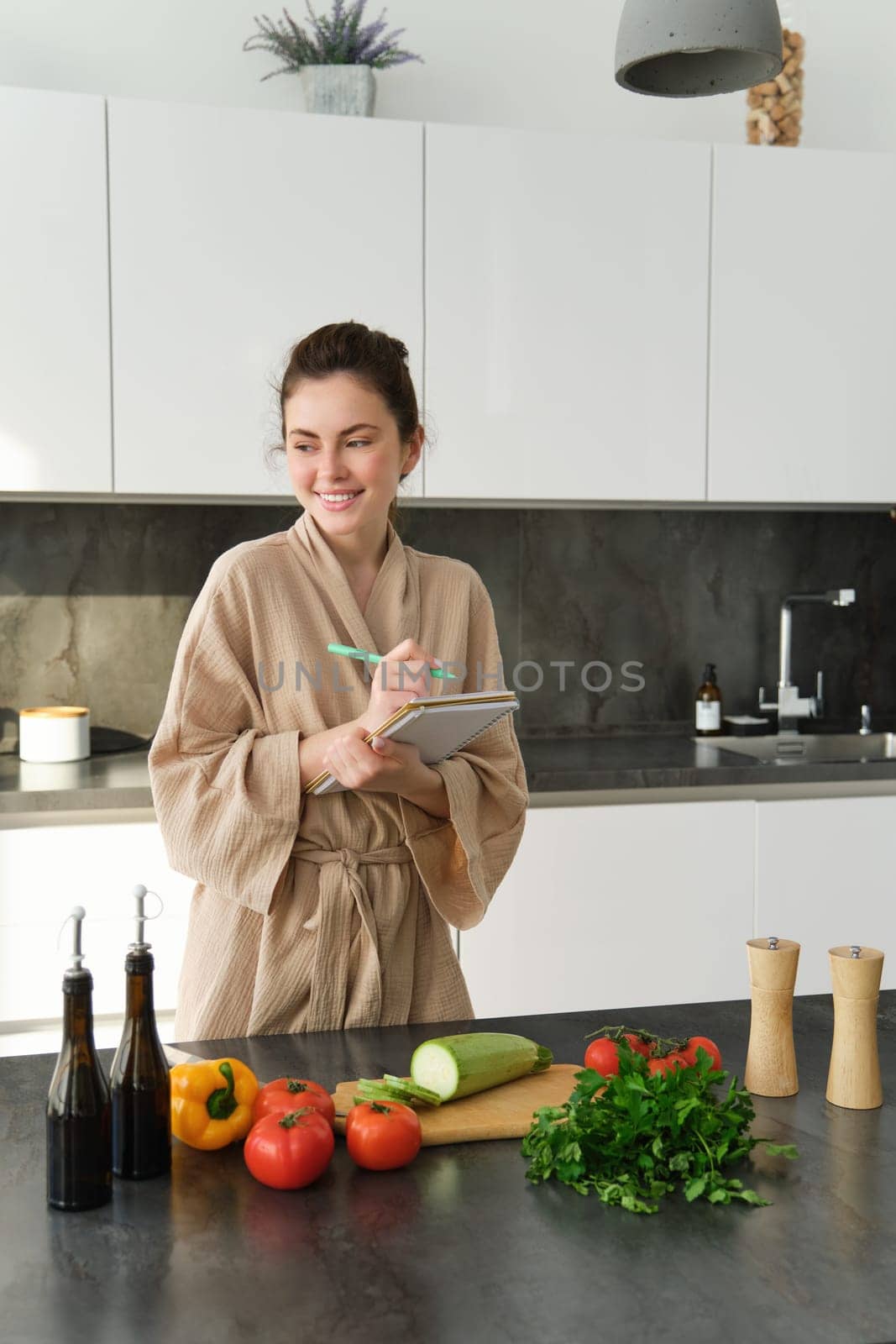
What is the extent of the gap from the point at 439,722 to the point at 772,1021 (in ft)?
1.64

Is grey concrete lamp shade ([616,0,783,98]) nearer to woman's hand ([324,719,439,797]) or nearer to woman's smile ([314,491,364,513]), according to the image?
woman's smile ([314,491,364,513])

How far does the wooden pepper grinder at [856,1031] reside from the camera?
124 cm

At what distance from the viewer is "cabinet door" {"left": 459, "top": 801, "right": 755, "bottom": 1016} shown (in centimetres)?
276

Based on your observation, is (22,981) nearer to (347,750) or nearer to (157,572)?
(157,572)

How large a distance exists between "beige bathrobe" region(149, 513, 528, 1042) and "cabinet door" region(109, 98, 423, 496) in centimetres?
110

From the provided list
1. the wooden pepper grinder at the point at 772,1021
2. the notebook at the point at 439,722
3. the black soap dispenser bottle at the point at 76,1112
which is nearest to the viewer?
the black soap dispenser bottle at the point at 76,1112

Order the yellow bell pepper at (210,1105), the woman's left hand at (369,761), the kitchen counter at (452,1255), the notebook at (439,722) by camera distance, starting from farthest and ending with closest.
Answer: the woman's left hand at (369,761)
the notebook at (439,722)
the yellow bell pepper at (210,1105)
the kitchen counter at (452,1255)

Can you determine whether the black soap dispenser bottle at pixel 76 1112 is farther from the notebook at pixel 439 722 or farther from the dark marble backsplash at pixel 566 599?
the dark marble backsplash at pixel 566 599

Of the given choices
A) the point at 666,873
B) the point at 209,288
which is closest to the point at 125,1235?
the point at 666,873

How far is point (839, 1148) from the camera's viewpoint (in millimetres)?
1188

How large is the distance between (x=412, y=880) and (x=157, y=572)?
1723mm

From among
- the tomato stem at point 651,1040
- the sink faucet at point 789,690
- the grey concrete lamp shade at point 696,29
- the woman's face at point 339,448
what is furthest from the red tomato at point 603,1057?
the sink faucet at point 789,690

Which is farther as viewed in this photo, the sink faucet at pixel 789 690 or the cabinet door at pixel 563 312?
the sink faucet at pixel 789 690

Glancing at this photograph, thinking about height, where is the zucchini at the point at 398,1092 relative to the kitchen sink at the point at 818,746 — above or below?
below
